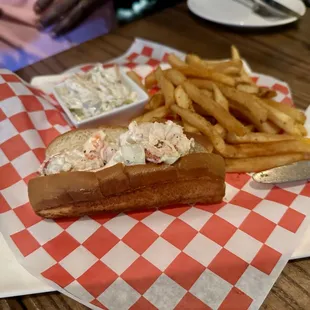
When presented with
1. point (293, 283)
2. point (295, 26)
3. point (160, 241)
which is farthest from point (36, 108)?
point (295, 26)

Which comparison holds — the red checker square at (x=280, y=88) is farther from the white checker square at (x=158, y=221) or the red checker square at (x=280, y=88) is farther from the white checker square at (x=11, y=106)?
the white checker square at (x=11, y=106)

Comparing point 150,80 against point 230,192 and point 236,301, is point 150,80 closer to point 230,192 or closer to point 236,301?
point 230,192

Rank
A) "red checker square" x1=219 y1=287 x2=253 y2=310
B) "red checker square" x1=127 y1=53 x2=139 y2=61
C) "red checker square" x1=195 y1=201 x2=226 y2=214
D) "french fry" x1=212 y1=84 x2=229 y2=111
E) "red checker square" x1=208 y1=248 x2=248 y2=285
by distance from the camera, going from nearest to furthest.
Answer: "red checker square" x1=219 y1=287 x2=253 y2=310, "red checker square" x1=208 y1=248 x2=248 y2=285, "red checker square" x1=195 y1=201 x2=226 y2=214, "french fry" x1=212 y1=84 x2=229 y2=111, "red checker square" x1=127 y1=53 x2=139 y2=61

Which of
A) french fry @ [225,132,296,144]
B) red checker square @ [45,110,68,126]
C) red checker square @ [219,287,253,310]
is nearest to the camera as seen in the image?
red checker square @ [219,287,253,310]

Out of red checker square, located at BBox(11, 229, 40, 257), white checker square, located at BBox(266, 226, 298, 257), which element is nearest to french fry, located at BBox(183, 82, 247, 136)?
white checker square, located at BBox(266, 226, 298, 257)

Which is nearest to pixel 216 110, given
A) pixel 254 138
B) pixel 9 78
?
pixel 254 138

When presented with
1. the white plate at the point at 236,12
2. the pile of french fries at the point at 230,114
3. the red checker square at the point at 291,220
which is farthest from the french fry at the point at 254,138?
the white plate at the point at 236,12

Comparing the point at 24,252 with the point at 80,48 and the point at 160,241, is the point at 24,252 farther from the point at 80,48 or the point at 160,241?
the point at 80,48

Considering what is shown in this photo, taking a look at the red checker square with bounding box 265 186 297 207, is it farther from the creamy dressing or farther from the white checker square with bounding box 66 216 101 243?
the creamy dressing
